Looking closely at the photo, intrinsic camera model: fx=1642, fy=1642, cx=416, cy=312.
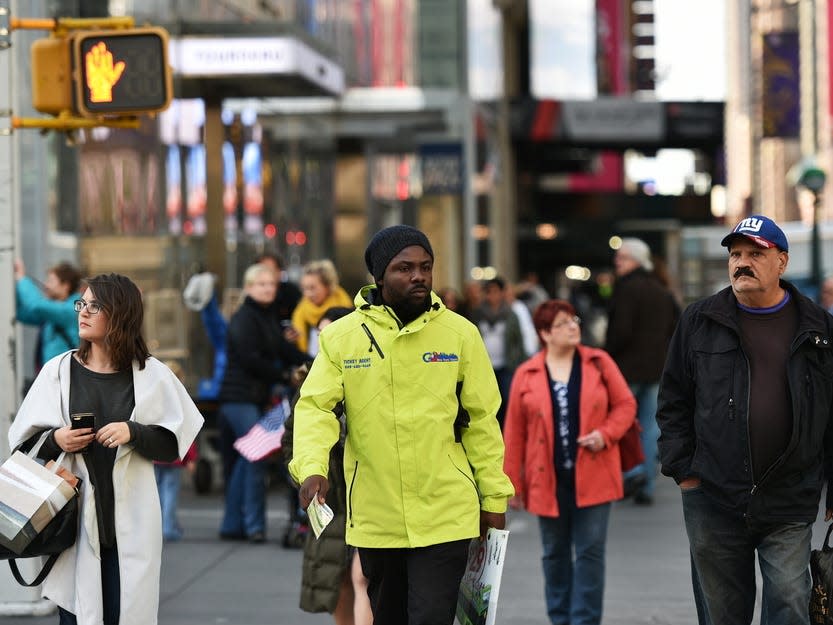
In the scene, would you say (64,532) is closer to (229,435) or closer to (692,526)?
(692,526)

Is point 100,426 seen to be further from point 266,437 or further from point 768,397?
point 266,437

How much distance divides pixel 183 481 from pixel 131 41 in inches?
253

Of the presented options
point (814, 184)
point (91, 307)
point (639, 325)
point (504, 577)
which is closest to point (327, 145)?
point (814, 184)

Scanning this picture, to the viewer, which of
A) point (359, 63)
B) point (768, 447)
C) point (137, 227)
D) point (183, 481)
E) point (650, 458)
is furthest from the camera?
point (359, 63)

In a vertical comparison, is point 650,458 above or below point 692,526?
below

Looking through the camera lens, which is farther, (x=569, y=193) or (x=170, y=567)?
(x=569, y=193)

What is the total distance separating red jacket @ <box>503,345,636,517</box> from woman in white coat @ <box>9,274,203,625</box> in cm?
239

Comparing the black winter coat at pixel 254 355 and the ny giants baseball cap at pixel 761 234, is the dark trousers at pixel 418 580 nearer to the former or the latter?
the ny giants baseball cap at pixel 761 234

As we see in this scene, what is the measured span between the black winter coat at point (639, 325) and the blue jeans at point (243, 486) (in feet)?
10.3

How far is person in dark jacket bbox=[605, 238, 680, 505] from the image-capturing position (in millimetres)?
13125

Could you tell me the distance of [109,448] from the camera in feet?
20.0

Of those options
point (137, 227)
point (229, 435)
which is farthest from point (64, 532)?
point (137, 227)

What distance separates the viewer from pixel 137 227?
15930mm

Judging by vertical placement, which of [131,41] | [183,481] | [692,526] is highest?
[131,41]
